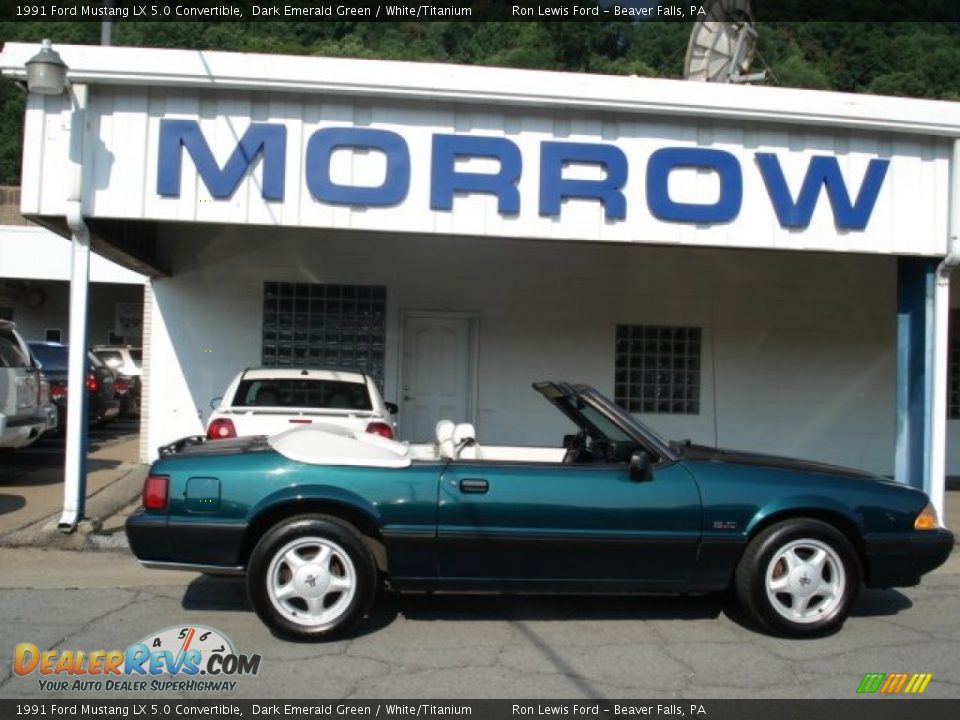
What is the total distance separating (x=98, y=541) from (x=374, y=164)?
3883 millimetres

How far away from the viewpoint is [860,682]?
4.65 m

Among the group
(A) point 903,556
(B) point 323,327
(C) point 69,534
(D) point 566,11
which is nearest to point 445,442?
(A) point 903,556

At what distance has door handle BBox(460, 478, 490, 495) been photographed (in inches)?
200

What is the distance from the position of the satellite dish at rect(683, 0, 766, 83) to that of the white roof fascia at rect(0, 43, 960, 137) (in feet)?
6.67

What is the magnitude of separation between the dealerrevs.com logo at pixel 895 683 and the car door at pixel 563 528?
Result: 3.45 feet

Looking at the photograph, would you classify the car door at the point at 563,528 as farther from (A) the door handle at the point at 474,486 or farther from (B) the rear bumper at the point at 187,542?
(B) the rear bumper at the point at 187,542

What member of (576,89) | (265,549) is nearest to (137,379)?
(576,89)

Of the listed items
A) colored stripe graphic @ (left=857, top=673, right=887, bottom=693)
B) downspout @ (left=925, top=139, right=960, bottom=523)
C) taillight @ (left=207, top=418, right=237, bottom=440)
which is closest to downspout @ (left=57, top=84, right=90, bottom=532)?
taillight @ (left=207, top=418, right=237, bottom=440)

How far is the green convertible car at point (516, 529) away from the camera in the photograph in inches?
197

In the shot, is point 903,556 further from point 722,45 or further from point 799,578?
point 722,45

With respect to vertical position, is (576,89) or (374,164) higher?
(576,89)

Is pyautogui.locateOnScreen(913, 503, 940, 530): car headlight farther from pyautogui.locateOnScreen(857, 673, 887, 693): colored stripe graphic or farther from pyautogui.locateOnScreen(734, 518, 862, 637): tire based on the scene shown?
pyautogui.locateOnScreen(857, 673, 887, 693): colored stripe graphic
